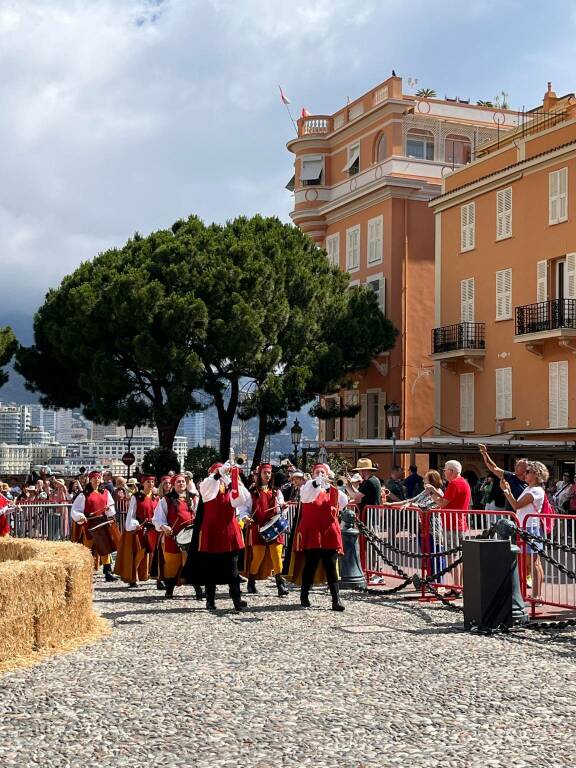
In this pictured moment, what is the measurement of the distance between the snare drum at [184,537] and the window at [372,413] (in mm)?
30761

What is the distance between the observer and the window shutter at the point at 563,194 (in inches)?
1377

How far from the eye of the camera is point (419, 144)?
45312 mm

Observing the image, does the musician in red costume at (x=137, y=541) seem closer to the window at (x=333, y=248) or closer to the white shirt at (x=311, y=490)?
the white shirt at (x=311, y=490)

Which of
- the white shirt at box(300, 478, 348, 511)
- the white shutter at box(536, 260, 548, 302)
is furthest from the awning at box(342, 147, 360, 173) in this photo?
the white shirt at box(300, 478, 348, 511)

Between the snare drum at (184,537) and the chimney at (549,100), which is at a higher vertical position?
the chimney at (549,100)

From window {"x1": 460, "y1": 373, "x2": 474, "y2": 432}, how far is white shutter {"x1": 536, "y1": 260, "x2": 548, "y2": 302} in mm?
4593

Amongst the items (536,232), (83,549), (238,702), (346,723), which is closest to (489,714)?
(346,723)

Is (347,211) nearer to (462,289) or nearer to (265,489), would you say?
(462,289)

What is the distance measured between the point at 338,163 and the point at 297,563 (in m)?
36.0

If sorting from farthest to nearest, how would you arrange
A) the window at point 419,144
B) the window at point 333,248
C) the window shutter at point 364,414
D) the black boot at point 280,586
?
1. the window at point 333,248
2. the window shutter at point 364,414
3. the window at point 419,144
4. the black boot at point 280,586

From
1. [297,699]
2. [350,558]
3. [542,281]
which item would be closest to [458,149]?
[542,281]

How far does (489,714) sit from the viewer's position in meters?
7.63

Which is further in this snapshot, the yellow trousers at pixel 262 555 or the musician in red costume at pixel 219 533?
the yellow trousers at pixel 262 555

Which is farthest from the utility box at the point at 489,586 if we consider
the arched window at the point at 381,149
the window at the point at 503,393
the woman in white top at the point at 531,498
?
the arched window at the point at 381,149
